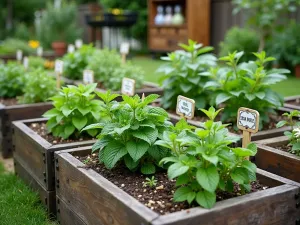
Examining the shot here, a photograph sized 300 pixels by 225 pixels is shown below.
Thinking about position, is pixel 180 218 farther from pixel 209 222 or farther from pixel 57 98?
pixel 57 98

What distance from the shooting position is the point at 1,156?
439 cm

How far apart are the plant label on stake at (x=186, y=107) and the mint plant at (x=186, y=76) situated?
1130 mm

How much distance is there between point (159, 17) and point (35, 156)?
7849mm

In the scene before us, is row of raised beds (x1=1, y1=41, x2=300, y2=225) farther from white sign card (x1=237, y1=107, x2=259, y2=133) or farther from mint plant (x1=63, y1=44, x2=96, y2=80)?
mint plant (x1=63, y1=44, x2=96, y2=80)

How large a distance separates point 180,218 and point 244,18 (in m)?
8.13

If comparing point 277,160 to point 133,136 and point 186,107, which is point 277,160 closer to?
point 186,107

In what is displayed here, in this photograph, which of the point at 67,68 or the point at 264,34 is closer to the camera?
the point at 67,68

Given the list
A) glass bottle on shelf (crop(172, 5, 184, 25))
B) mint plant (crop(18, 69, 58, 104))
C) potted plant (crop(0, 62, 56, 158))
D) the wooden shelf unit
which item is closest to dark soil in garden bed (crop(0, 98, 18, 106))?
potted plant (crop(0, 62, 56, 158))

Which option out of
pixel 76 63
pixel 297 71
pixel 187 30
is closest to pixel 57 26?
pixel 187 30

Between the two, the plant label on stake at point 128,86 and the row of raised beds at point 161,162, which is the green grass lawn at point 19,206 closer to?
the row of raised beds at point 161,162

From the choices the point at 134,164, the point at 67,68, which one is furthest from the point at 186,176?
the point at 67,68

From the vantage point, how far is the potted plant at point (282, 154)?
2656 mm

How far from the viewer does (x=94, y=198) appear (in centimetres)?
231

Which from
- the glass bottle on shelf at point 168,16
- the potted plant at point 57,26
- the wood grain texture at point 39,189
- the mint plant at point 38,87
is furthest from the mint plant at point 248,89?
the potted plant at point 57,26
